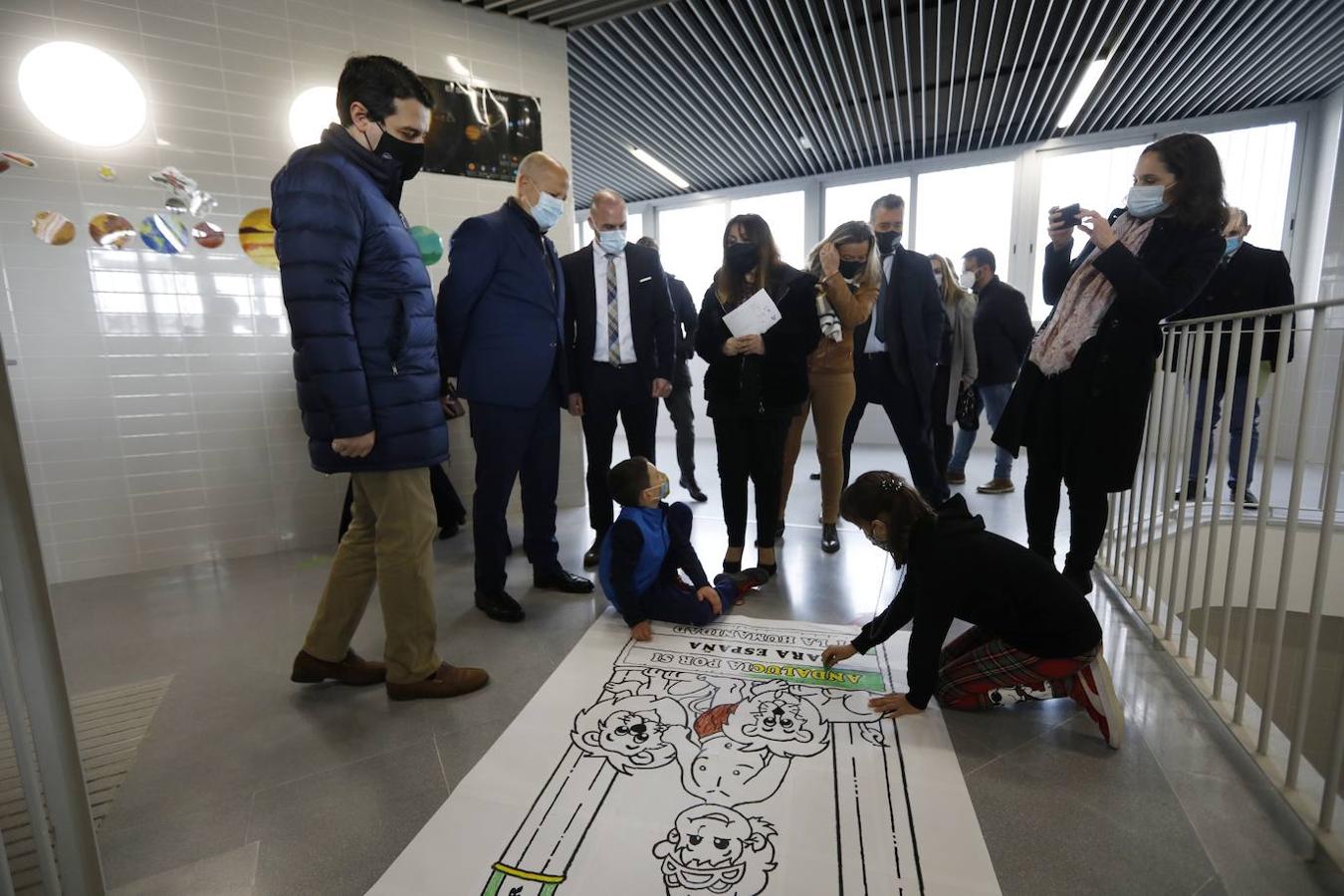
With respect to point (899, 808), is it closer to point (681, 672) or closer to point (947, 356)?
point (681, 672)

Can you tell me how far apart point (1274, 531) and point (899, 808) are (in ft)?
9.16

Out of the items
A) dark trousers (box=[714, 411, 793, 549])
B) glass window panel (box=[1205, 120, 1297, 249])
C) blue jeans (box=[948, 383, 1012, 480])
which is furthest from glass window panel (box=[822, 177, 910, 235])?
dark trousers (box=[714, 411, 793, 549])

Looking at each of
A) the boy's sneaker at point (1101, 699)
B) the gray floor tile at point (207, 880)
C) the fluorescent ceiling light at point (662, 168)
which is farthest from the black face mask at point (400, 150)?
the fluorescent ceiling light at point (662, 168)

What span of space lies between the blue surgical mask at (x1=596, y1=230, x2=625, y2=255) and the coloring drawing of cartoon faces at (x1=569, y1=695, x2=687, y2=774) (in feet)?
5.53

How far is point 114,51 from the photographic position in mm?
2652

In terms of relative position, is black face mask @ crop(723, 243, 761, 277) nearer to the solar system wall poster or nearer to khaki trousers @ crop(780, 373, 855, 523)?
khaki trousers @ crop(780, 373, 855, 523)

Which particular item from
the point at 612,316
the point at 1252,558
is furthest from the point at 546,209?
the point at 1252,558

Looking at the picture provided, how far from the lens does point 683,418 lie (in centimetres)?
400

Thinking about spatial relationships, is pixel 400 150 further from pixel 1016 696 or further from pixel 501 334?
pixel 1016 696

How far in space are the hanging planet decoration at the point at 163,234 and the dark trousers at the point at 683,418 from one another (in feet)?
8.05

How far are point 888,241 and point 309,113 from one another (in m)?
2.72

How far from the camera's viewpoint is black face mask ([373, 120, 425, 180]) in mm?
1553

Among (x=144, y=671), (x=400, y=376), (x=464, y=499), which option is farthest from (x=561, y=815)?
(x=464, y=499)

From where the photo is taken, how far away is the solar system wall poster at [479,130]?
3.28m
